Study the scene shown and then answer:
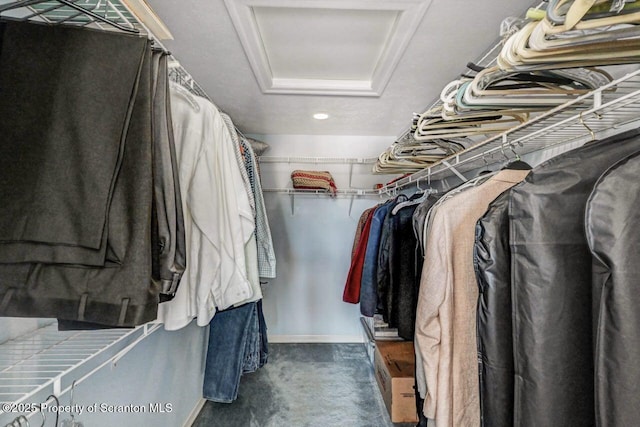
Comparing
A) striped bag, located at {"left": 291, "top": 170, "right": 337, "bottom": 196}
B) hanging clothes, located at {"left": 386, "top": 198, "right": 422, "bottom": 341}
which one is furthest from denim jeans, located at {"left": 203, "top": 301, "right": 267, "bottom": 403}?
striped bag, located at {"left": 291, "top": 170, "right": 337, "bottom": 196}

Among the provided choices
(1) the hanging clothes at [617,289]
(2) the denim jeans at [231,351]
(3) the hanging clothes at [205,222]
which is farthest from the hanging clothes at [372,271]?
(1) the hanging clothes at [617,289]

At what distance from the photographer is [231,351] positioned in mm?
1774

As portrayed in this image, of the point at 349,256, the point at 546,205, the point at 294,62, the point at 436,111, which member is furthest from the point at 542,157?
the point at 349,256

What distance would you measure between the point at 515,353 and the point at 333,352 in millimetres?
2427

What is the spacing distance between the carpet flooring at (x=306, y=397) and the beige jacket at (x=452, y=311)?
1097 mm

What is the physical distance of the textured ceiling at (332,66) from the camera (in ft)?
3.92

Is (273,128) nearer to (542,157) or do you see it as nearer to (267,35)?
(267,35)

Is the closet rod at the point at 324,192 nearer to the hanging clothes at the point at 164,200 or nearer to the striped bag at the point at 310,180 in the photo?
the striped bag at the point at 310,180

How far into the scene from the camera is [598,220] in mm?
445

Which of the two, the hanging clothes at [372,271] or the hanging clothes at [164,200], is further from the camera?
the hanging clothes at [372,271]

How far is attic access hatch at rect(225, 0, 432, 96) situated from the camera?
1.19 meters

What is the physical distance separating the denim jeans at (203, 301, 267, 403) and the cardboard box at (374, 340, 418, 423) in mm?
833

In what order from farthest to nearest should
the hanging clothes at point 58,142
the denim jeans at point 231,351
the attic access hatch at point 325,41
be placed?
the denim jeans at point 231,351 < the attic access hatch at point 325,41 < the hanging clothes at point 58,142

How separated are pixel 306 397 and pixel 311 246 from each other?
133 cm
